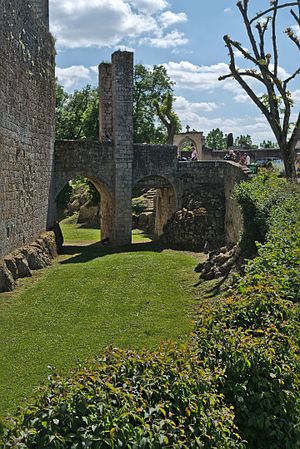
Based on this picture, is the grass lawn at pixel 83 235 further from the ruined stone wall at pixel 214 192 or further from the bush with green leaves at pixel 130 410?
the bush with green leaves at pixel 130 410

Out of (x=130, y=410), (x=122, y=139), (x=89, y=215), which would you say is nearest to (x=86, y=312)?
(x=130, y=410)

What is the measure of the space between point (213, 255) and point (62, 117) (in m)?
27.0

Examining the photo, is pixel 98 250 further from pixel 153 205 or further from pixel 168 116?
pixel 168 116

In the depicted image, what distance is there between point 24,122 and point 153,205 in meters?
16.6

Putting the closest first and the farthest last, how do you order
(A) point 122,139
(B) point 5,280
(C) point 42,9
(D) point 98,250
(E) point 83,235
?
(B) point 5,280
(C) point 42,9
(D) point 98,250
(A) point 122,139
(E) point 83,235

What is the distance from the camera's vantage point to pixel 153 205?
1253 inches

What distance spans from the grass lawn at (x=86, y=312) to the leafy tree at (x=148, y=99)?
75.1ft

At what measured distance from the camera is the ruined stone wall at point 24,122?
541 inches

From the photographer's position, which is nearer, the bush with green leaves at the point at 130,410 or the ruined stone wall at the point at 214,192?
the bush with green leaves at the point at 130,410

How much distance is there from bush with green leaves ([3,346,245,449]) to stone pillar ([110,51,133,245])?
1763cm

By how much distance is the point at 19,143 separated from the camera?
15219 millimetres

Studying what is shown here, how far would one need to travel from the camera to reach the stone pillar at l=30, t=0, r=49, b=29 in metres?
18.9

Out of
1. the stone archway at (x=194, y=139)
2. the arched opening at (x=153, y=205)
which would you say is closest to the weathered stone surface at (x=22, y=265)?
the arched opening at (x=153, y=205)

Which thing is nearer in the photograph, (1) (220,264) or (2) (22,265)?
(1) (220,264)
